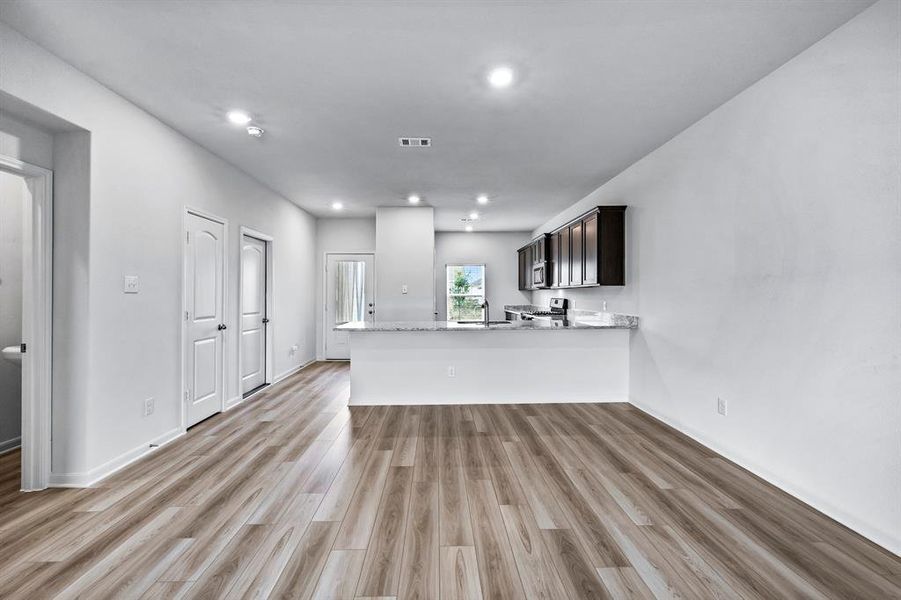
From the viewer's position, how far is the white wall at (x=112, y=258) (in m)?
2.59

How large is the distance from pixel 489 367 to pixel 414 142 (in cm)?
254

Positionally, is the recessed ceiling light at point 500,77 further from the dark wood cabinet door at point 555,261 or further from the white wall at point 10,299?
the white wall at point 10,299

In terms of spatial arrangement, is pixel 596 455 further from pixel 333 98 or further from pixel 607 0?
pixel 333 98

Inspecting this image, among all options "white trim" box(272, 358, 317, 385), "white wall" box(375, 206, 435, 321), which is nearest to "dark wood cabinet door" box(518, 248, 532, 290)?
"white wall" box(375, 206, 435, 321)

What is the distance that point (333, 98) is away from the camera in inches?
113

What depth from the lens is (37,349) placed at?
2.58m

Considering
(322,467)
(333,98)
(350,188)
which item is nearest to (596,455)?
(322,467)

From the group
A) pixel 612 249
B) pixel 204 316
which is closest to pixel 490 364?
pixel 612 249

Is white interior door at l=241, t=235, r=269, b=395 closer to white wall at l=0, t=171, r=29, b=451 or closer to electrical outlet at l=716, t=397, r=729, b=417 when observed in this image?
white wall at l=0, t=171, r=29, b=451

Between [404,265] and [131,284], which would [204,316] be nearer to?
[131,284]

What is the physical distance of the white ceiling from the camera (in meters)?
2.05

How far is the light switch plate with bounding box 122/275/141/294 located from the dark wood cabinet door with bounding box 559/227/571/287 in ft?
15.8

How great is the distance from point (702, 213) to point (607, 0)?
2.05m

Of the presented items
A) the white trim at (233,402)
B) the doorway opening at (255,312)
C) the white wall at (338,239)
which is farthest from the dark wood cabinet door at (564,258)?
the white trim at (233,402)
